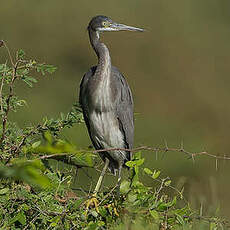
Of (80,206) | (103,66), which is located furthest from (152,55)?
(80,206)

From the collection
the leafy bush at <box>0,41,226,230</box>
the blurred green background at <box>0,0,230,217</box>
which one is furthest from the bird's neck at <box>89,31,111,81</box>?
the blurred green background at <box>0,0,230,217</box>

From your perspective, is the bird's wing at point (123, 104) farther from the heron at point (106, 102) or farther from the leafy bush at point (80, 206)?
the leafy bush at point (80, 206)

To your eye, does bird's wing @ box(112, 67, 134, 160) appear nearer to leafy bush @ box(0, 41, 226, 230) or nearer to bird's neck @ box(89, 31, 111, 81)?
bird's neck @ box(89, 31, 111, 81)

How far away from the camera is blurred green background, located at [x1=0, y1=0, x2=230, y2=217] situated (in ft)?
48.6

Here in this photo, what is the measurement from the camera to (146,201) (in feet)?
9.70

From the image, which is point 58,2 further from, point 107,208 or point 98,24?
point 107,208

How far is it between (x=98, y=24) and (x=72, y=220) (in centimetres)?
166

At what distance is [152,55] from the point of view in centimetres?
1794

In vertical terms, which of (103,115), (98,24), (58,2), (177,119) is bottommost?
(177,119)

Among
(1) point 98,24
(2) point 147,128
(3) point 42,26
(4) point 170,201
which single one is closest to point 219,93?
(2) point 147,128

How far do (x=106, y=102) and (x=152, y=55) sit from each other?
13810mm

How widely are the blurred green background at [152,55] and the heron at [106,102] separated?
8808 millimetres

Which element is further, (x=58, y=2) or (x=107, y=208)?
(x=58, y=2)

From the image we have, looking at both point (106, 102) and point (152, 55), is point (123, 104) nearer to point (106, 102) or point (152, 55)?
point (106, 102)
